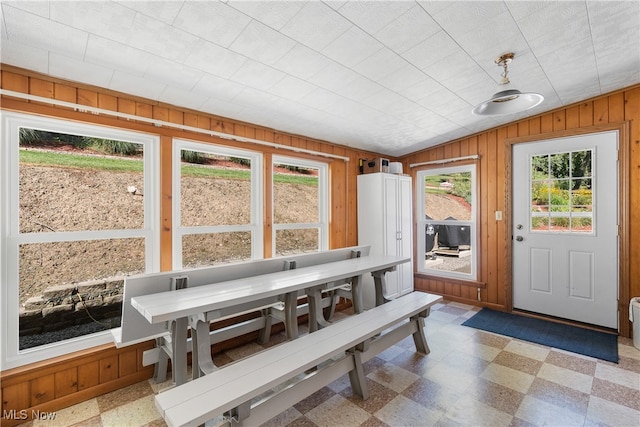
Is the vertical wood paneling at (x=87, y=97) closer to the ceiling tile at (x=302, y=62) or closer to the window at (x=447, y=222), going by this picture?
the ceiling tile at (x=302, y=62)

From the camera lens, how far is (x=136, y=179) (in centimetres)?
242

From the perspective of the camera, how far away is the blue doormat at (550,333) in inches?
106

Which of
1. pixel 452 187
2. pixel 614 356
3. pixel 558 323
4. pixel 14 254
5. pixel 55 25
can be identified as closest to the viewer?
pixel 55 25

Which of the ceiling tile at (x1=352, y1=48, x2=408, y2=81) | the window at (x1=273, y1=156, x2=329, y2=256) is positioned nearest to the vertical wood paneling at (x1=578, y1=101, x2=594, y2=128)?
the ceiling tile at (x1=352, y1=48, x2=408, y2=81)

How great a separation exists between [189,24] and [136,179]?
138cm

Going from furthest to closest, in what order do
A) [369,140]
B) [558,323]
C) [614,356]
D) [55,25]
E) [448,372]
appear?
1. [369,140]
2. [558,323]
3. [614,356]
4. [448,372]
5. [55,25]

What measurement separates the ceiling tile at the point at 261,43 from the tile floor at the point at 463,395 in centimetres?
235

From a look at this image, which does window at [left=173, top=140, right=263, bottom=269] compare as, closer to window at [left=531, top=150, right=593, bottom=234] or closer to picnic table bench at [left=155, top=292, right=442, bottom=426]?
picnic table bench at [left=155, top=292, right=442, bottom=426]

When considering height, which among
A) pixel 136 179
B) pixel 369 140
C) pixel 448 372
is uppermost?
pixel 369 140

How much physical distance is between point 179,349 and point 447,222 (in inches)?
150

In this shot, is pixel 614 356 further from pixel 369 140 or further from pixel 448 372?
pixel 369 140

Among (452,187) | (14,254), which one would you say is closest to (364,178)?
(452,187)

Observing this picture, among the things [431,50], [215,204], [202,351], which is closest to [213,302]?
[202,351]

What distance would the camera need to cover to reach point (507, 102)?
204cm
